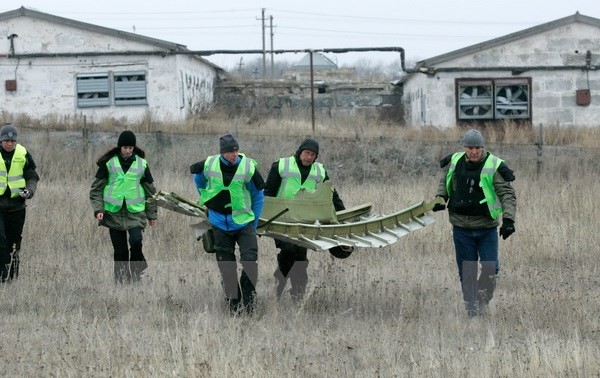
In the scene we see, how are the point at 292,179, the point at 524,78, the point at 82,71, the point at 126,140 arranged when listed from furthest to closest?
the point at 82,71
the point at 524,78
the point at 126,140
the point at 292,179

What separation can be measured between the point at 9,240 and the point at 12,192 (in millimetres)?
632

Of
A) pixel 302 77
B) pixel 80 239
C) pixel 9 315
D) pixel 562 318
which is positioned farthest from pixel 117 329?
pixel 302 77

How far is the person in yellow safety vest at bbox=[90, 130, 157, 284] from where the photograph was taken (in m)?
11.5

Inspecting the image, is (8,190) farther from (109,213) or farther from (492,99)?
(492,99)

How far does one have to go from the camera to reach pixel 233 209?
9.72 metres

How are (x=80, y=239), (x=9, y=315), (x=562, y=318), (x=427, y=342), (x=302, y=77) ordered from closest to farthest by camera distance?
(x=427, y=342) → (x=562, y=318) → (x=9, y=315) → (x=80, y=239) → (x=302, y=77)

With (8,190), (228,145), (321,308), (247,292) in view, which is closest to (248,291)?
(247,292)

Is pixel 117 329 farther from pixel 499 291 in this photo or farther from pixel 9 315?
pixel 499 291

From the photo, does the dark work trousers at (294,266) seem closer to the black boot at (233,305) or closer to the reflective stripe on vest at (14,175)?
the black boot at (233,305)

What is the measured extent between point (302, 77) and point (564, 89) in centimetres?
1760

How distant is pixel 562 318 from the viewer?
30.7 ft

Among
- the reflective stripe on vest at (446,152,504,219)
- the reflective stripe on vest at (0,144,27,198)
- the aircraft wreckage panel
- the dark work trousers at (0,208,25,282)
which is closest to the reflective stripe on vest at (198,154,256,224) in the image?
the aircraft wreckage panel

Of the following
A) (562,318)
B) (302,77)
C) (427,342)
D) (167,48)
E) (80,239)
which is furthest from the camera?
(302,77)

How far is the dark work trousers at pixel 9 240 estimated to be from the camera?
37.9 feet
